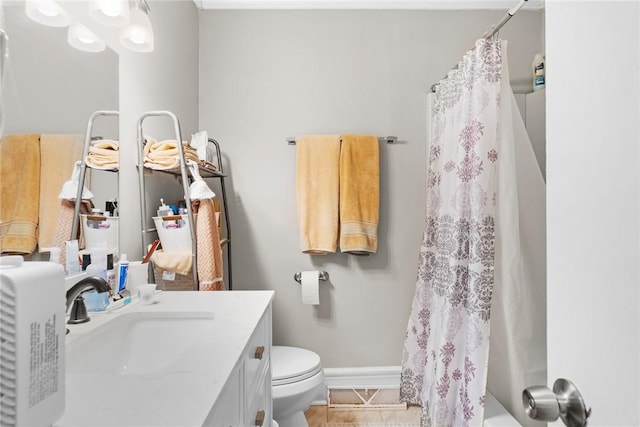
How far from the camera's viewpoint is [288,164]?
2.27 metres

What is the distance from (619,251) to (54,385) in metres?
0.74

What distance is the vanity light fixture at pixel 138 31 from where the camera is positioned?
138cm

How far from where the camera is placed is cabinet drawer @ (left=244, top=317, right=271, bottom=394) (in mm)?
970

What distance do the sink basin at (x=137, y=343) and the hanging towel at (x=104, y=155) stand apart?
19.0 inches

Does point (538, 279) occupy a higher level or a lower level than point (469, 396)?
higher

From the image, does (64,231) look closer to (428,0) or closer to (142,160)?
(142,160)

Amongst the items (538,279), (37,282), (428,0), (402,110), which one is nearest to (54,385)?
(37,282)

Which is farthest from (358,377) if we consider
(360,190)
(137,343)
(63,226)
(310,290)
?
(63,226)

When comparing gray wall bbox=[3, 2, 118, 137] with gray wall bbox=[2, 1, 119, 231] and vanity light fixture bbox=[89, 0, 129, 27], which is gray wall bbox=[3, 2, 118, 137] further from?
vanity light fixture bbox=[89, 0, 129, 27]

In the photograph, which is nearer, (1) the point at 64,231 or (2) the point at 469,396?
(1) the point at 64,231

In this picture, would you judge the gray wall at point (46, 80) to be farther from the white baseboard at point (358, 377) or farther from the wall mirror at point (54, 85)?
the white baseboard at point (358, 377)

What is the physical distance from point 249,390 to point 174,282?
0.77m

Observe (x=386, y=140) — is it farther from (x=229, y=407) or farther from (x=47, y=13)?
(x=229, y=407)

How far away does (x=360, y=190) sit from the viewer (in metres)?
2.16
